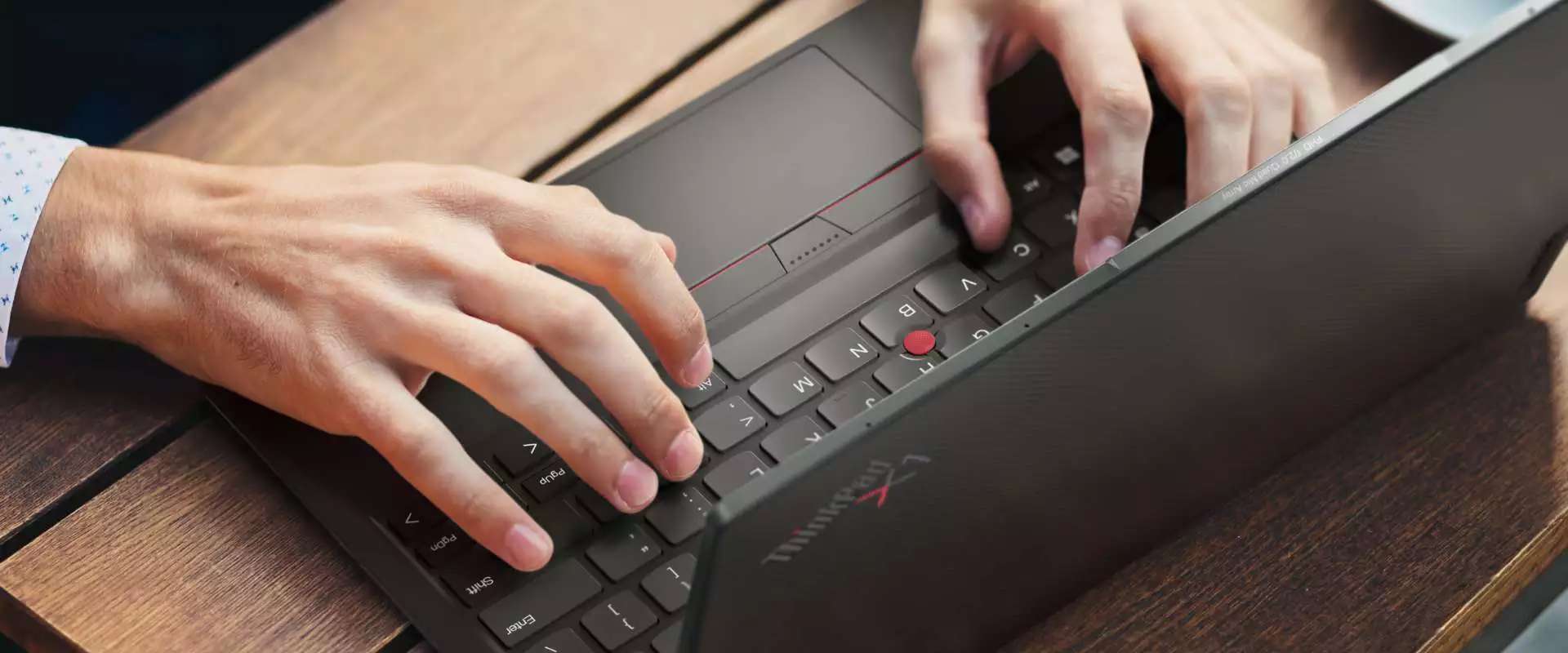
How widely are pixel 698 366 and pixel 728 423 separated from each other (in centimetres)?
3

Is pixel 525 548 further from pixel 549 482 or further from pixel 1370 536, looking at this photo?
pixel 1370 536

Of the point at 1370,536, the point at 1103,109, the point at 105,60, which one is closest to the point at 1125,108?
the point at 1103,109

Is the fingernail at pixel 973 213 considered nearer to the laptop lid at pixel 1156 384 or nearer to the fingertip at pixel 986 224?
the fingertip at pixel 986 224

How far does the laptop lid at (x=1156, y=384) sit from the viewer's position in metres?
0.38

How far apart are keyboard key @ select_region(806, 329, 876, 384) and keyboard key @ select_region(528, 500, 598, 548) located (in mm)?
119

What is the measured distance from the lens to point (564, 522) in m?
0.55

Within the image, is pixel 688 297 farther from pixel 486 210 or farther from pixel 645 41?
pixel 645 41

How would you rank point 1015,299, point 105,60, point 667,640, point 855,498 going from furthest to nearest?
point 105,60 → point 1015,299 → point 667,640 → point 855,498

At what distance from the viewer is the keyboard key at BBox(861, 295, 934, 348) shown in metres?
0.60

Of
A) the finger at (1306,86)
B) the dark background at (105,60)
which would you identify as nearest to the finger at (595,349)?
the finger at (1306,86)

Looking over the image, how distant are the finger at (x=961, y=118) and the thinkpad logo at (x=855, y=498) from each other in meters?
0.27

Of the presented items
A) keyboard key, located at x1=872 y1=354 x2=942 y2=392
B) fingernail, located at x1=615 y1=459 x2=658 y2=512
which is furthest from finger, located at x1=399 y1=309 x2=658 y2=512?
keyboard key, located at x1=872 y1=354 x2=942 y2=392

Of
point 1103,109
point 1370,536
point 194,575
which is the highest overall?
point 1103,109

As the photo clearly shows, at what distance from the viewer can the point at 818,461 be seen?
36 centimetres
